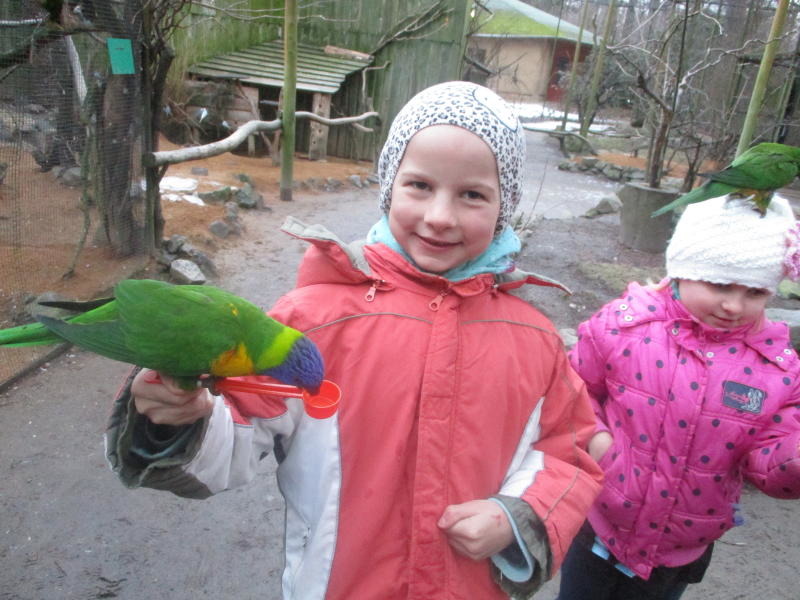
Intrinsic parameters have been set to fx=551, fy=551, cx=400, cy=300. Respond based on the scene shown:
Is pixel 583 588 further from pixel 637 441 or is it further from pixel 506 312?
pixel 506 312

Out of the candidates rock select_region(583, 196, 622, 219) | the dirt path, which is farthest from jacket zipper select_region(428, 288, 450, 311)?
rock select_region(583, 196, 622, 219)

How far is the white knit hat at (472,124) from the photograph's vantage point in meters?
1.19

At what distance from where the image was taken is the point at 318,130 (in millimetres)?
10875

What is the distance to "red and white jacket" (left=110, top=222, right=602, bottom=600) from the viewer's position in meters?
1.18

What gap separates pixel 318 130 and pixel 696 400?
10.3m

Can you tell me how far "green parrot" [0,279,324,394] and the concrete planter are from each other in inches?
279

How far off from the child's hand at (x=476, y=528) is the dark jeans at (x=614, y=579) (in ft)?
2.34

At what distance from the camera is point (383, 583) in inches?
46.8

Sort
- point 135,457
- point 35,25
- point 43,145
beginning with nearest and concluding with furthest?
point 135,457 → point 35,25 → point 43,145

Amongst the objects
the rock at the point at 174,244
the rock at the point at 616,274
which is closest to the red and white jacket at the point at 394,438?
the rock at the point at 174,244

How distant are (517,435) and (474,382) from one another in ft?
0.63

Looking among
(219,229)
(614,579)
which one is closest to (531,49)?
(219,229)

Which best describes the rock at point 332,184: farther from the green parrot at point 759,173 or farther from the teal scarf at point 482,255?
the teal scarf at point 482,255

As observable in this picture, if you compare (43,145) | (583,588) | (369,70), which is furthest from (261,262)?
(369,70)
